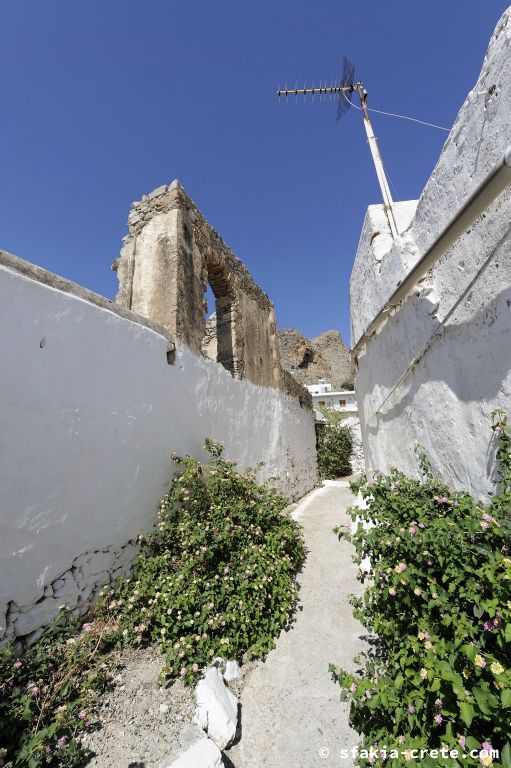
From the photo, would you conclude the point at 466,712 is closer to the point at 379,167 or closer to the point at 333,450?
the point at 379,167

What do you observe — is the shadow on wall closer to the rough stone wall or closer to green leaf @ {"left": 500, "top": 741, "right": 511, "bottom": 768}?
green leaf @ {"left": 500, "top": 741, "right": 511, "bottom": 768}

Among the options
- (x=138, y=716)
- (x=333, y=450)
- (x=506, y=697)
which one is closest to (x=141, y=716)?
(x=138, y=716)

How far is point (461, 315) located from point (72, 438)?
10.5 ft

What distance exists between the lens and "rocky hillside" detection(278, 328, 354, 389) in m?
33.8

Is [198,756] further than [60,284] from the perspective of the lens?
No

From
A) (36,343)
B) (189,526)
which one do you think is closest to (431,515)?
(189,526)

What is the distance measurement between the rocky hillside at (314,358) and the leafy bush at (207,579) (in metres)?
27.3

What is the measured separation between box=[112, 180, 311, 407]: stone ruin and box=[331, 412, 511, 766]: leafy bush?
3.48m

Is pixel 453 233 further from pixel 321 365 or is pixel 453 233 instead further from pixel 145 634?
pixel 321 365

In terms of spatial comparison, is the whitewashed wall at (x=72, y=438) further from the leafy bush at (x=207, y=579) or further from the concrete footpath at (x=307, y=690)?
the concrete footpath at (x=307, y=690)

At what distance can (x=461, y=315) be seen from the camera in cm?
235

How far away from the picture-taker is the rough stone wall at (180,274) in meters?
4.66

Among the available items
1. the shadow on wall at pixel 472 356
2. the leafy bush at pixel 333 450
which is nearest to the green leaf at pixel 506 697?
the shadow on wall at pixel 472 356

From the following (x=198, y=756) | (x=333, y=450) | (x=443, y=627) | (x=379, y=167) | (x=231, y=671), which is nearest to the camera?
(x=443, y=627)
